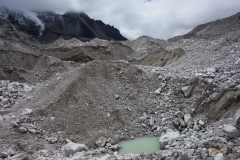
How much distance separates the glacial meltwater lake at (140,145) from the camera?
934 centimetres

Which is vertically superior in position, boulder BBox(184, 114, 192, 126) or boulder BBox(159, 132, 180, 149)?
boulder BBox(184, 114, 192, 126)

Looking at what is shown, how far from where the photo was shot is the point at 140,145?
9.91 m

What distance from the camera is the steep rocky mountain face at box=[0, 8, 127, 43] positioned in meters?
53.0

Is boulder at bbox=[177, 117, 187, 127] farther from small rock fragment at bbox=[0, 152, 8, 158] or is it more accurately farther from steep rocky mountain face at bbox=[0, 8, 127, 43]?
steep rocky mountain face at bbox=[0, 8, 127, 43]

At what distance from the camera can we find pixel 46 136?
386 inches

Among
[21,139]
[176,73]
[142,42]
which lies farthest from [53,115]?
[142,42]

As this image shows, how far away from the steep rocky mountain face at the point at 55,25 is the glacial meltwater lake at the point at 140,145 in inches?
1780

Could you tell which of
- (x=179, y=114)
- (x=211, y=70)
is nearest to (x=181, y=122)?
(x=179, y=114)

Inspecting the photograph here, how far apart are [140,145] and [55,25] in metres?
50.3

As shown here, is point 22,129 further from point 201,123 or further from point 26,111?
point 201,123

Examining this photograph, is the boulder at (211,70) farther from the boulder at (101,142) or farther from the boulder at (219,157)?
the boulder at (219,157)

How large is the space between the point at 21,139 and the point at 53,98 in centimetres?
265

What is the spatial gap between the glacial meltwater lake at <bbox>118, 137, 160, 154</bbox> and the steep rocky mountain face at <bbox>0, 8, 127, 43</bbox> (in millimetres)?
45210

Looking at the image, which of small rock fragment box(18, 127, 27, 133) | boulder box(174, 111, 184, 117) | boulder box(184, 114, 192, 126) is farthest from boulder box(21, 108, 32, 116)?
boulder box(184, 114, 192, 126)
